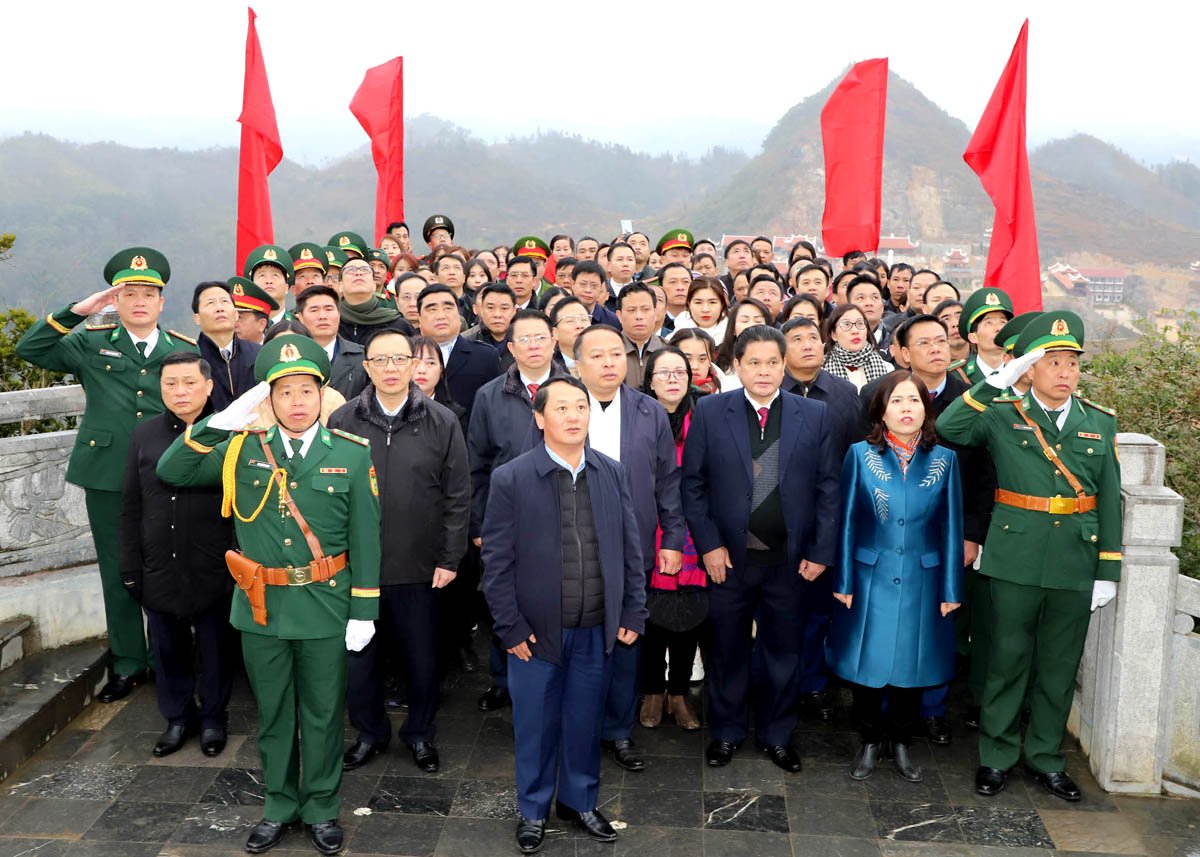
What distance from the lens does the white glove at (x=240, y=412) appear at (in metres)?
3.74

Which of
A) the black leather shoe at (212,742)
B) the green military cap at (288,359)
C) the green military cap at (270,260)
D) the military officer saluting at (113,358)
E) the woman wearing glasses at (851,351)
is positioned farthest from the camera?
the green military cap at (270,260)

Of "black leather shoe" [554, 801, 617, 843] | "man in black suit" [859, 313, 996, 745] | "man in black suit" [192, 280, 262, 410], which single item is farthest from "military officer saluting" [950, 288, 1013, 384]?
"man in black suit" [192, 280, 262, 410]

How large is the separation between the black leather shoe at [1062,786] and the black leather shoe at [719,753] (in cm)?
134

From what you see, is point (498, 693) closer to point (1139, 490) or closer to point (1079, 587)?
point (1079, 587)

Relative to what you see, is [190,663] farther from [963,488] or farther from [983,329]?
[983,329]

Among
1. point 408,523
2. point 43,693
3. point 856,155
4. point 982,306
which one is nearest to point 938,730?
point 982,306

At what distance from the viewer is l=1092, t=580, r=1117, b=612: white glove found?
426 cm

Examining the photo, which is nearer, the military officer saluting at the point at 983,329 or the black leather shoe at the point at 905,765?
the black leather shoe at the point at 905,765

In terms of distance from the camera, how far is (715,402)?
4488 mm

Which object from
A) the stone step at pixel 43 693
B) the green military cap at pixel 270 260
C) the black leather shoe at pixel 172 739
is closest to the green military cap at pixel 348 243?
the green military cap at pixel 270 260

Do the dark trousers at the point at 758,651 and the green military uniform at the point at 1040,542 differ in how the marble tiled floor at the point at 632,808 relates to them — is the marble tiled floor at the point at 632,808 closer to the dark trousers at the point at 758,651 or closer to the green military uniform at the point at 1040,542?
the dark trousers at the point at 758,651

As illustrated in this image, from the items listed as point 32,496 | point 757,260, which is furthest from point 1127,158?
point 32,496

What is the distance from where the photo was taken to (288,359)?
3.74 meters

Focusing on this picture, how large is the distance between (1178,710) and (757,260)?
5.92 m
